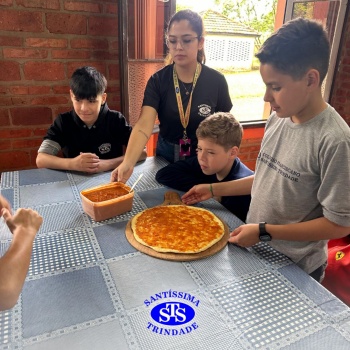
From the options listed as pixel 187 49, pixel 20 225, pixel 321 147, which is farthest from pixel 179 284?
pixel 187 49

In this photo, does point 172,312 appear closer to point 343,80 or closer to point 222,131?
point 222,131

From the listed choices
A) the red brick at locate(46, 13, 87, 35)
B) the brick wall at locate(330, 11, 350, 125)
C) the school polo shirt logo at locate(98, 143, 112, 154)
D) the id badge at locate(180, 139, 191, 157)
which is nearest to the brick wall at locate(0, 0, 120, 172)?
the red brick at locate(46, 13, 87, 35)

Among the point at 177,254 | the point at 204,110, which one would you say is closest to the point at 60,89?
the point at 204,110

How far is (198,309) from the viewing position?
811 millimetres

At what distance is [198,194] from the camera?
1411mm

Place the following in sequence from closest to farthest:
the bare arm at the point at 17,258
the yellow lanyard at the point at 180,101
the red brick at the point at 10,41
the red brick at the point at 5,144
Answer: the bare arm at the point at 17,258, the yellow lanyard at the point at 180,101, the red brick at the point at 10,41, the red brick at the point at 5,144

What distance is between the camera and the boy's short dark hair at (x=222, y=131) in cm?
147

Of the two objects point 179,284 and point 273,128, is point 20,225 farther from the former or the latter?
point 273,128

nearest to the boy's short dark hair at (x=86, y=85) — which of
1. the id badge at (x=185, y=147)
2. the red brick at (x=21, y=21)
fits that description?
the id badge at (x=185, y=147)

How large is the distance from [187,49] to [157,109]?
0.35m

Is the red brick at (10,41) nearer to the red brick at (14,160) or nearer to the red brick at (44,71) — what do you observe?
the red brick at (44,71)

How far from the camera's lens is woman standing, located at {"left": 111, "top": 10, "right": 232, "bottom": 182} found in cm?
164

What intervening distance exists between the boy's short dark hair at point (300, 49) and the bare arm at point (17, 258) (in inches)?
32.3

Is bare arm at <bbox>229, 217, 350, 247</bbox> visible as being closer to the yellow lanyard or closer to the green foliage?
the yellow lanyard
